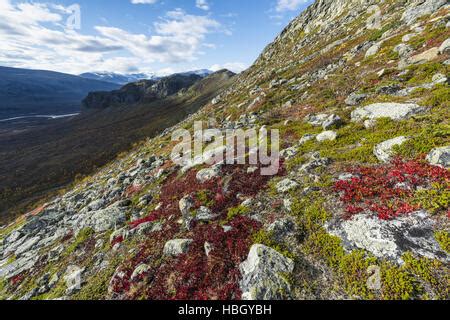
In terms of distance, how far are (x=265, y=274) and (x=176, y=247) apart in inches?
158

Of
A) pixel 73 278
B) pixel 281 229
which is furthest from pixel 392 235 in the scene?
pixel 73 278

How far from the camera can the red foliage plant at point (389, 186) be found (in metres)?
7.65

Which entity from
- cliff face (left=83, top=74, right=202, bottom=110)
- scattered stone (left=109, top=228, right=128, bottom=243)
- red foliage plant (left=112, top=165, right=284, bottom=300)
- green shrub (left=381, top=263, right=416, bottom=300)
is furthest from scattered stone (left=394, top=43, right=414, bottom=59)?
cliff face (left=83, top=74, right=202, bottom=110)

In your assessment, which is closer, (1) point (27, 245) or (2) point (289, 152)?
(2) point (289, 152)

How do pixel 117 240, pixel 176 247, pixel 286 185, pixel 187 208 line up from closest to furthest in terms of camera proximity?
pixel 176 247, pixel 286 185, pixel 117 240, pixel 187 208

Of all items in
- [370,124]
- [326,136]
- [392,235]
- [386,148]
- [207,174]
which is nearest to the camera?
[392,235]

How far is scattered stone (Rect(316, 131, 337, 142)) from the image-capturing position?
1342 cm

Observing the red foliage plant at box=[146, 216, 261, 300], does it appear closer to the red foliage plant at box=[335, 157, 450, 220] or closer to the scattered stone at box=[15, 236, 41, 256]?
the red foliage plant at box=[335, 157, 450, 220]

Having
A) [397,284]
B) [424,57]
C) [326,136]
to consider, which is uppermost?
[424,57]

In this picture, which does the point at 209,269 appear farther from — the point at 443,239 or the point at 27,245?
the point at 27,245

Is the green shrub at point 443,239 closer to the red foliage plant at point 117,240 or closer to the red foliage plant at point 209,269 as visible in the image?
the red foliage plant at point 209,269

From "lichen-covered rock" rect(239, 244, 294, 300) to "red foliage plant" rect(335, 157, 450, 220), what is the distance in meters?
3.16

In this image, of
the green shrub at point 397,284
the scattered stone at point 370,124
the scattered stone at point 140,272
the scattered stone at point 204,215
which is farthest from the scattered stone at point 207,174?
the green shrub at point 397,284

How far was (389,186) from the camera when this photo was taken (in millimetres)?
8570
